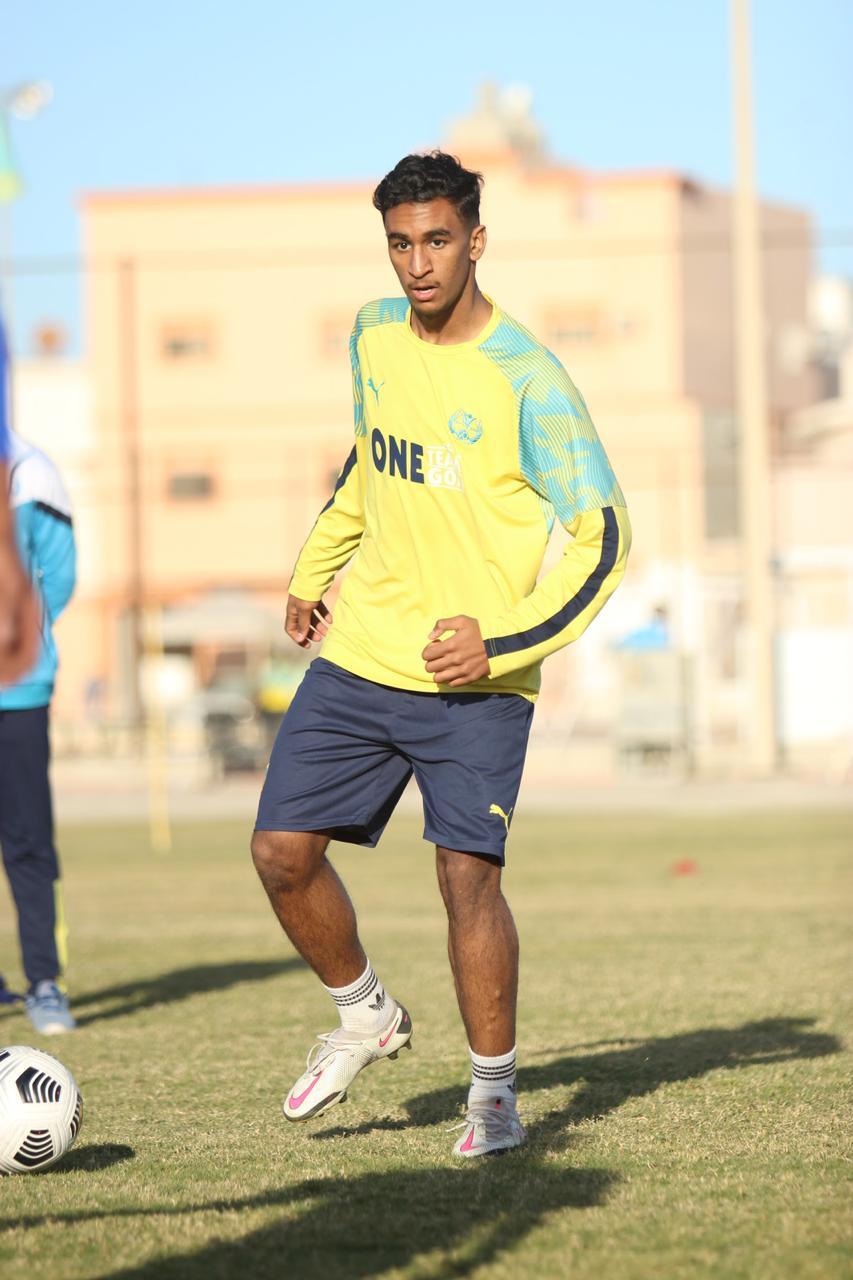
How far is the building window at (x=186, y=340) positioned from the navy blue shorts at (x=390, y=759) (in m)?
44.6

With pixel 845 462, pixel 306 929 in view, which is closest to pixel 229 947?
pixel 306 929

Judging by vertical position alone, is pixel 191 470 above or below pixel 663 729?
above

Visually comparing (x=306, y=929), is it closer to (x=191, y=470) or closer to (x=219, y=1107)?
(x=219, y=1107)

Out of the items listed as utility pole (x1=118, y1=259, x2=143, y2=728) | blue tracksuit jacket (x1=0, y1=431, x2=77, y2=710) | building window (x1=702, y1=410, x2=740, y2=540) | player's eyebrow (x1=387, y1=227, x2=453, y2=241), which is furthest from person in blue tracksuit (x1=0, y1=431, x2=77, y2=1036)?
utility pole (x1=118, y1=259, x2=143, y2=728)

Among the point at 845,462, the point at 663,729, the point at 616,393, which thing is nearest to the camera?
the point at 663,729

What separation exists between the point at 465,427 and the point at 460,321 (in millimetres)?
283

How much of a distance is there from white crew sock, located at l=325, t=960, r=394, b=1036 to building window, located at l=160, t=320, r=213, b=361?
44657mm

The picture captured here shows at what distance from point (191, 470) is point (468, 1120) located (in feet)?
146

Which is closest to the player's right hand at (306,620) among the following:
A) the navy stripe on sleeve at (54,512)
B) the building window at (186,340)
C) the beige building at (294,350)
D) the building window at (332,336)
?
the navy stripe on sleeve at (54,512)

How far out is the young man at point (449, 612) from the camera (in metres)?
4.70

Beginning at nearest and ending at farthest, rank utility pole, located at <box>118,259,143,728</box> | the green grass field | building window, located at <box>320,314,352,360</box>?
the green grass field → utility pole, located at <box>118,259,143,728</box> → building window, located at <box>320,314,352,360</box>

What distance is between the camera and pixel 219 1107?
5.56m

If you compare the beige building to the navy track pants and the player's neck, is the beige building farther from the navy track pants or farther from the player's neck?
the player's neck

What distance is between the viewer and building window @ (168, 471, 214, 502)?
1913 inches
